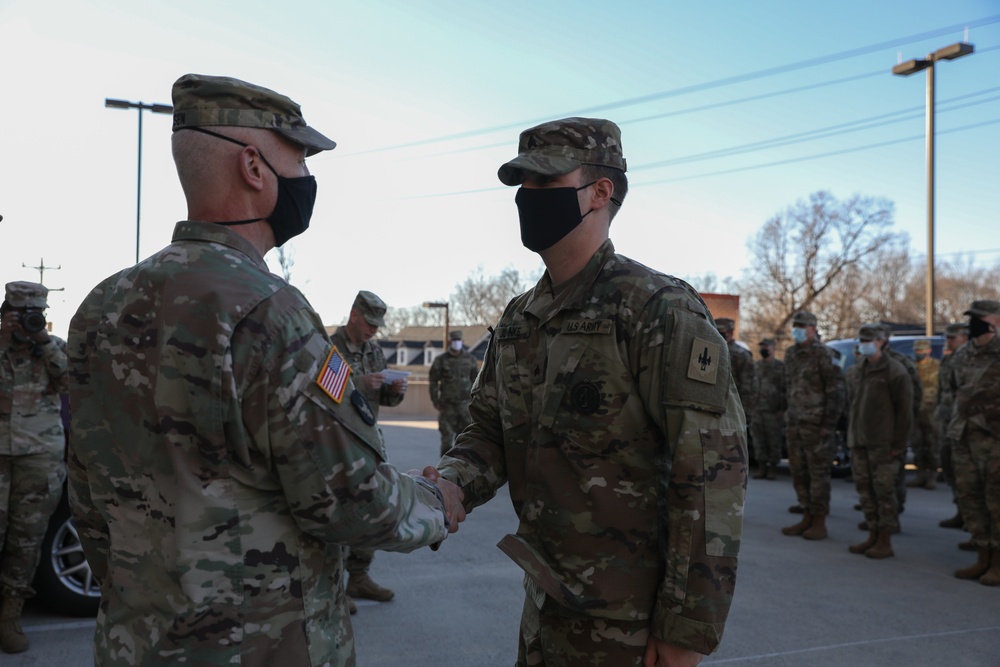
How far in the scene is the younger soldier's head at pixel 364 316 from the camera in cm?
648

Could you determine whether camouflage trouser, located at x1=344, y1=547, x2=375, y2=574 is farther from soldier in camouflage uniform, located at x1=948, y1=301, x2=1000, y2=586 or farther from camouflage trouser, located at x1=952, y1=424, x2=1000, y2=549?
camouflage trouser, located at x1=952, y1=424, x2=1000, y2=549

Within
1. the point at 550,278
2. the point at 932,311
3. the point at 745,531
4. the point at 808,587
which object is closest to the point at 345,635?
the point at 550,278

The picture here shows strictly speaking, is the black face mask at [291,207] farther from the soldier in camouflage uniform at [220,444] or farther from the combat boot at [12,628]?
the combat boot at [12,628]

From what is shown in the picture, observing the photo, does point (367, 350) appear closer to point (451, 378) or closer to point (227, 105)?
point (227, 105)

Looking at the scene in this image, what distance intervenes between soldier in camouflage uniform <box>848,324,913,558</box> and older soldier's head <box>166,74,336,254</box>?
7.05 meters

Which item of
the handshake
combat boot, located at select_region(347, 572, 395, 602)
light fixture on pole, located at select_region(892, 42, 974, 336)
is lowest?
combat boot, located at select_region(347, 572, 395, 602)

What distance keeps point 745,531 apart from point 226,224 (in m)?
7.60

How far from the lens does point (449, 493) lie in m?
2.40

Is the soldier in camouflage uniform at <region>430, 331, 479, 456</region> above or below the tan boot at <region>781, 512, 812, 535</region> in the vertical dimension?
above

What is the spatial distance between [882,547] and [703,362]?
626cm

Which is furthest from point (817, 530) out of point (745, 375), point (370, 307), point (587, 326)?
point (587, 326)

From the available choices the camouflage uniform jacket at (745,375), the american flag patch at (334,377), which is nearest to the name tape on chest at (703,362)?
the american flag patch at (334,377)

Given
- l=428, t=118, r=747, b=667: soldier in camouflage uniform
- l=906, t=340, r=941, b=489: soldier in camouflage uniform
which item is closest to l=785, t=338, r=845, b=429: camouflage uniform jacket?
l=906, t=340, r=941, b=489: soldier in camouflage uniform

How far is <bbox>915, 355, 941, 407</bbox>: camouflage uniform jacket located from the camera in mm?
11609
